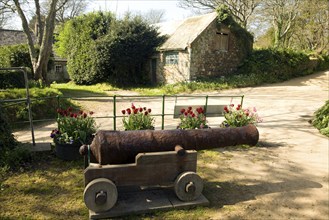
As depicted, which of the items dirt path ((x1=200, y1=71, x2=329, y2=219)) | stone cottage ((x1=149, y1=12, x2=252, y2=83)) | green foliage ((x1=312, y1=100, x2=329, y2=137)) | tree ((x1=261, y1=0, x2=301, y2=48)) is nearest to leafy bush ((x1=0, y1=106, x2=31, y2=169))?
dirt path ((x1=200, y1=71, x2=329, y2=219))

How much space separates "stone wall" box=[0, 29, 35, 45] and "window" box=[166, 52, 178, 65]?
18383 mm

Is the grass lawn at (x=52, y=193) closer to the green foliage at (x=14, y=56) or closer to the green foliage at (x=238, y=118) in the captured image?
the green foliage at (x=238, y=118)

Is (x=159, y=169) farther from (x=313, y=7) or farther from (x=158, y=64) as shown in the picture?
(x=313, y=7)

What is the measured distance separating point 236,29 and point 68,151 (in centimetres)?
1848

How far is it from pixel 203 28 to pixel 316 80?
10570 millimetres

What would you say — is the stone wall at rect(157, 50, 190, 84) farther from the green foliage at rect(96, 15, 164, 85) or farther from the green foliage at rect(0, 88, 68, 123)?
the green foliage at rect(0, 88, 68, 123)

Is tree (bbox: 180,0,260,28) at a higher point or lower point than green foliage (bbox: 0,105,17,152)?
higher

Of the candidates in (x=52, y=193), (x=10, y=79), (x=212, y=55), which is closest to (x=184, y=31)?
(x=212, y=55)

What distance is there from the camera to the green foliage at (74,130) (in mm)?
5113

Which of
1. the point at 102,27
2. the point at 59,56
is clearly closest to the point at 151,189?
the point at 102,27

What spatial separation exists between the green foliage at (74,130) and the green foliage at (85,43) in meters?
15.6

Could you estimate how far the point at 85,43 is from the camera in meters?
21.1

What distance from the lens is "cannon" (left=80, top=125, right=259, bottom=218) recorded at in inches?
134

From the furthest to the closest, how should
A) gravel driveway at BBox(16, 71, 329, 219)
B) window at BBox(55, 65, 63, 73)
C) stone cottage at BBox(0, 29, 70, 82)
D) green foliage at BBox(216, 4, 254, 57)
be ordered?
window at BBox(55, 65, 63, 73) → stone cottage at BBox(0, 29, 70, 82) → green foliage at BBox(216, 4, 254, 57) → gravel driveway at BBox(16, 71, 329, 219)
